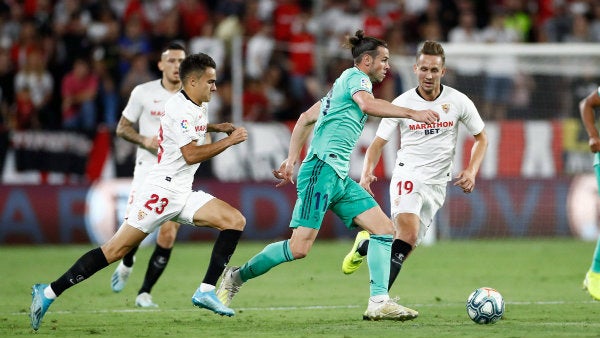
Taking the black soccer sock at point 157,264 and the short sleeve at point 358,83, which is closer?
the short sleeve at point 358,83

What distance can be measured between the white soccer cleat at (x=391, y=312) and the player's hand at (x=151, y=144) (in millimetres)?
2933

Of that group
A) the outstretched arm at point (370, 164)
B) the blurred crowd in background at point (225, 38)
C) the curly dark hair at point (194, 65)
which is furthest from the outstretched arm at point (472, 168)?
the blurred crowd in background at point (225, 38)

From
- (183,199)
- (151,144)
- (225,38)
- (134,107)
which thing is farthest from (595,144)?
(225,38)

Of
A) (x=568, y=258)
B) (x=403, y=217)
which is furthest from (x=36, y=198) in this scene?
(x=403, y=217)

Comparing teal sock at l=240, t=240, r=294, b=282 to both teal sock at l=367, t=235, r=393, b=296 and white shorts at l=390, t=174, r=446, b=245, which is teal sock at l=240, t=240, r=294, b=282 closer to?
teal sock at l=367, t=235, r=393, b=296

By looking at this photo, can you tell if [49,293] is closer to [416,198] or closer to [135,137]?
[135,137]

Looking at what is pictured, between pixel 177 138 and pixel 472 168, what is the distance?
2.62 metres

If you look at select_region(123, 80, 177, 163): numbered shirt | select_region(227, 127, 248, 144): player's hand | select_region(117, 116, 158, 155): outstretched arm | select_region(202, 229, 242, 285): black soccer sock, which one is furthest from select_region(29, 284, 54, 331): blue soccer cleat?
select_region(123, 80, 177, 163): numbered shirt

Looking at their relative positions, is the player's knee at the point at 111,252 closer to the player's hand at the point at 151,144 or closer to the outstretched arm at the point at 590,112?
the player's hand at the point at 151,144

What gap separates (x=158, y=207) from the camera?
9312 mm

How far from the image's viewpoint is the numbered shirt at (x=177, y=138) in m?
9.28

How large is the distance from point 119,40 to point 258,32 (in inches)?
100

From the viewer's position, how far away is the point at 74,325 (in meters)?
9.48

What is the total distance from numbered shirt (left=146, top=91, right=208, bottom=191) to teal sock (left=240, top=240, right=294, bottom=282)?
84 cm
